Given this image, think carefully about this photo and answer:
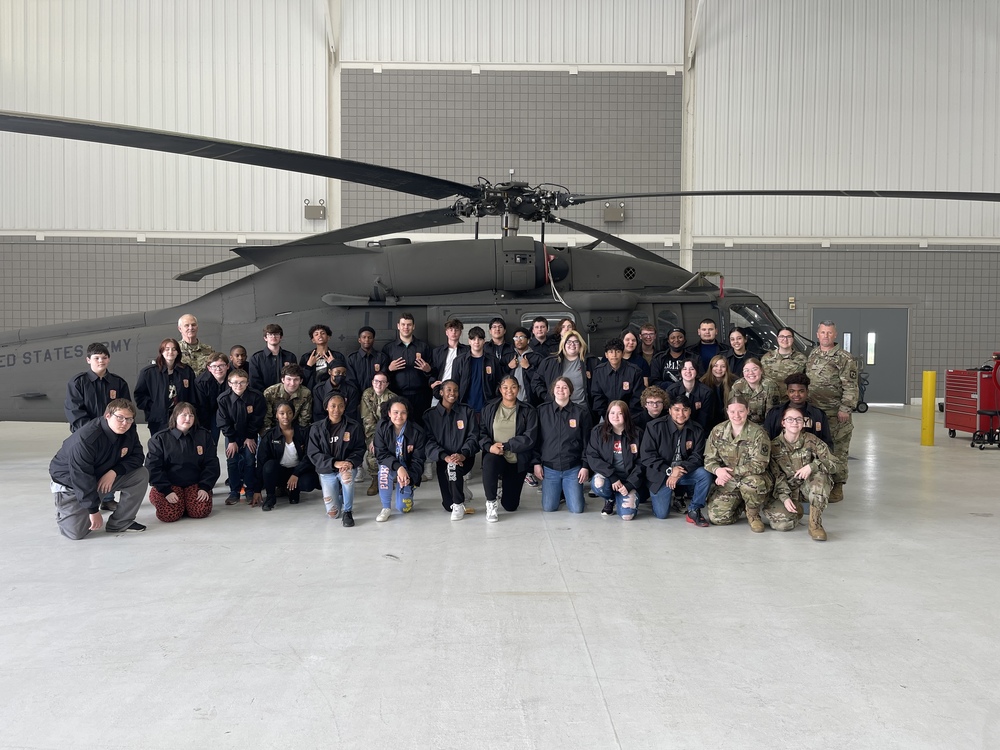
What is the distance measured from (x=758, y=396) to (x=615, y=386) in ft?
4.02

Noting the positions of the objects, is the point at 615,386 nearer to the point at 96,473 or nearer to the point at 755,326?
the point at 755,326

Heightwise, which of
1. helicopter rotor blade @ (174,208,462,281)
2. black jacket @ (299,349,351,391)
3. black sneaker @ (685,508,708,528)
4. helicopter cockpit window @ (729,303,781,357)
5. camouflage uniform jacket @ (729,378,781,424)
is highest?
helicopter rotor blade @ (174,208,462,281)

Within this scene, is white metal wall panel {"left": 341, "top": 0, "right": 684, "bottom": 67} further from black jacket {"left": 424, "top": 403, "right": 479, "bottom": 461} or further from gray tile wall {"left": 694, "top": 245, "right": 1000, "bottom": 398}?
black jacket {"left": 424, "top": 403, "right": 479, "bottom": 461}

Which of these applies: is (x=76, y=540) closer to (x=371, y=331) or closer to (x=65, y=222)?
(x=371, y=331)

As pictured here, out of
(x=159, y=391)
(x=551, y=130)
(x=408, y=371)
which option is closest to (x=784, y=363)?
(x=408, y=371)

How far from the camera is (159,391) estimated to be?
6180mm

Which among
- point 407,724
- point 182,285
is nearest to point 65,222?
point 182,285

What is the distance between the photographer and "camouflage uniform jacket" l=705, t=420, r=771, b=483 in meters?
5.29

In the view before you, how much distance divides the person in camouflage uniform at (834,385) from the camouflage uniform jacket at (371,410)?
3.89 metres

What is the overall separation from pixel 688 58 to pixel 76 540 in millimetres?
14668

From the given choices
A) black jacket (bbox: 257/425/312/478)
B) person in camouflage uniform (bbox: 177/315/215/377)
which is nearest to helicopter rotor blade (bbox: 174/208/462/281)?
person in camouflage uniform (bbox: 177/315/215/377)

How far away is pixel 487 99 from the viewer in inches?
598

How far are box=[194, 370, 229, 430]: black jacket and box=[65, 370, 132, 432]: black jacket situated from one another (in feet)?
2.17

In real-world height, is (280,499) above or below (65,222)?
below
